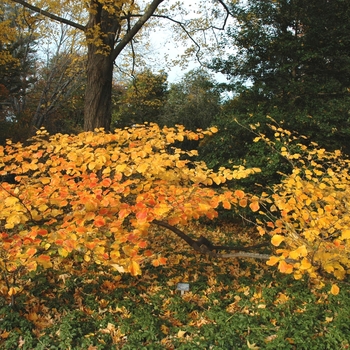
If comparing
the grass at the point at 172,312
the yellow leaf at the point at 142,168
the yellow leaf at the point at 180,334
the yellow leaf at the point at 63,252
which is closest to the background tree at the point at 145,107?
the grass at the point at 172,312

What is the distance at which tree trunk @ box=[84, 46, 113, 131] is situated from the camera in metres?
5.13

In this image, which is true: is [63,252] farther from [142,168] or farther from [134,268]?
[142,168]

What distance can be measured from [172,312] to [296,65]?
15.3 ft

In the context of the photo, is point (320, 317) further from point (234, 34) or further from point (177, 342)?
point (234, 34)

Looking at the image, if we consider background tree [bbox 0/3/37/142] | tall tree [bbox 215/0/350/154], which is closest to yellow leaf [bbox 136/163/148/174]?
tall tree [bbox 215/0/350/154]

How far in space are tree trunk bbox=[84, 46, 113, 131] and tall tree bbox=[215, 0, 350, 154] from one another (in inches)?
91.6

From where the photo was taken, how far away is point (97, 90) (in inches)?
203

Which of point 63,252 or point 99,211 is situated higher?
point 99,211

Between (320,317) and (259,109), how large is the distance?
12.7 ft

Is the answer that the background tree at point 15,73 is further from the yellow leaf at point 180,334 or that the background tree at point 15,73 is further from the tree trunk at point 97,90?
the yellow leaf at point 180,334

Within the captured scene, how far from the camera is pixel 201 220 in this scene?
6.71 meters

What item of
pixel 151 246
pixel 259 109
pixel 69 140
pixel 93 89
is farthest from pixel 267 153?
pixel 69 140

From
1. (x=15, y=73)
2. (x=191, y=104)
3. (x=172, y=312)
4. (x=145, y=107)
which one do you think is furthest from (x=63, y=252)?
(x=145, y=107)

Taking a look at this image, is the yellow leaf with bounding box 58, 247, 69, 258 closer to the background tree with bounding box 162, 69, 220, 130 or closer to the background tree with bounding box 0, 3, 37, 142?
the background tree with bounding box 0, 3, 37, 142
